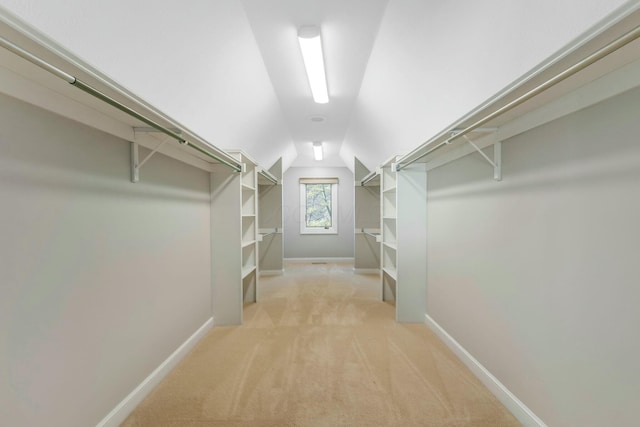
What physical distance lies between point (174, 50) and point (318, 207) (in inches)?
230

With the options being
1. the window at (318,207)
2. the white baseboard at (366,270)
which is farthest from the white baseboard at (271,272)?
the window at (318,207)

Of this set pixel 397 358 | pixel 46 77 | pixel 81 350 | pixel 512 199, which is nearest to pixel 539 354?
pixel 512 199

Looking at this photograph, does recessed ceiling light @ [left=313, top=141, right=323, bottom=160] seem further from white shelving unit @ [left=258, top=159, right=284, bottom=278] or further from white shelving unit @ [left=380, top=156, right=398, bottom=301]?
white shelving unit @ [left=380, top=156, right=398, bottom=301]

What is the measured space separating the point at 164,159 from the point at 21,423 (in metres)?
1.61

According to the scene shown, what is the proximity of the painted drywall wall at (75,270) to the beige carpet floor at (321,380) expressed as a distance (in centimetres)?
40

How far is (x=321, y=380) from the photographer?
2.07 meters

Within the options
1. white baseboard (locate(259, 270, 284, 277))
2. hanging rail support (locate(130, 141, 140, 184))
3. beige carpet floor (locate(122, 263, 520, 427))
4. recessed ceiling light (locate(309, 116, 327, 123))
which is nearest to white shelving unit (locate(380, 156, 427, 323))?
beige carpet floor (locate(122, 263, 520, 427))

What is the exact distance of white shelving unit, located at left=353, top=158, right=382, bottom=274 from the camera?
5.92 m

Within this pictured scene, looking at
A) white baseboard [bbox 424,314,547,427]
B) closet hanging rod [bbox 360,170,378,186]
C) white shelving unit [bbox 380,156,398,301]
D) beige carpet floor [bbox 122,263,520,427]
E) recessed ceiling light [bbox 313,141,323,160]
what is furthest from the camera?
recessed ceiling light [bbox 313,141,323,160]

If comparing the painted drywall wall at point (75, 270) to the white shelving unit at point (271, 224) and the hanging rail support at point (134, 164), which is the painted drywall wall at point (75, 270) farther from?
the white shelving unit at point (271, 224)

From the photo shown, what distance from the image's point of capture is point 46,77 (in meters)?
1.09

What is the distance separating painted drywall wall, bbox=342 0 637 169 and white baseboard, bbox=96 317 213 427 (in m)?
2.62

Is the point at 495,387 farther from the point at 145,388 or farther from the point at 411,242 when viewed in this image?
the point at 145,388

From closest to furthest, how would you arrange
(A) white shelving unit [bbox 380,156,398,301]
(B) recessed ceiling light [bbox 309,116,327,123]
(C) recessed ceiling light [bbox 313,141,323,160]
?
(A) white shelving unit [bbox 380,156,398,301] < (B) recessed ceiling light [bbox 309,116,327,123] < (C) recessed ceiling light [bbox 313,141,323,160]
